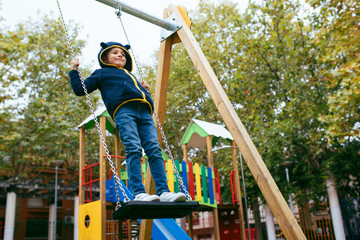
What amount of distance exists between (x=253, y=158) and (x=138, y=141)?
1.08 m

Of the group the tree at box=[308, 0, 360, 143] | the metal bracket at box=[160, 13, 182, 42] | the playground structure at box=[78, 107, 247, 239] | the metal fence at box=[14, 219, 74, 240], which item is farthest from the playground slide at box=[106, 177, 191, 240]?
the metal fence at box=[14, 219, 74, 240]

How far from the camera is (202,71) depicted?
3.54m

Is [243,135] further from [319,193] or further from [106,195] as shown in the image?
[319,193]

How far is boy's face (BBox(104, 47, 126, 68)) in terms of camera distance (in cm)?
338

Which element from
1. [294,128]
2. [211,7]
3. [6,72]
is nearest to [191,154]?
[294,128]

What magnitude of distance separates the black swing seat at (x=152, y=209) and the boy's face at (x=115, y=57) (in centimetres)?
155

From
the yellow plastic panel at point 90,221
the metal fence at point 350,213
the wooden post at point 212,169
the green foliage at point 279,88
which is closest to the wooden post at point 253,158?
the yellow plastic panel at point 90,221

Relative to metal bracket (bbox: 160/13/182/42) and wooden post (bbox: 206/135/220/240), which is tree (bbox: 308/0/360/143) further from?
metal bracket (bbox: 160/13/182/42)

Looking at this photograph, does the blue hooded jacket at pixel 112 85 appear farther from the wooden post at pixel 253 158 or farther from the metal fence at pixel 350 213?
the metal fence at pixel 350 213

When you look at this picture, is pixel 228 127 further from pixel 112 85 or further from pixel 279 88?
pixel 279 88

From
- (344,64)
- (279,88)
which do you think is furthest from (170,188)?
(279,88)

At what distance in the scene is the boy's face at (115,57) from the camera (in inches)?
133

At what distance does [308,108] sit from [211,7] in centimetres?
788

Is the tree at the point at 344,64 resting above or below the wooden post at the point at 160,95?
above
